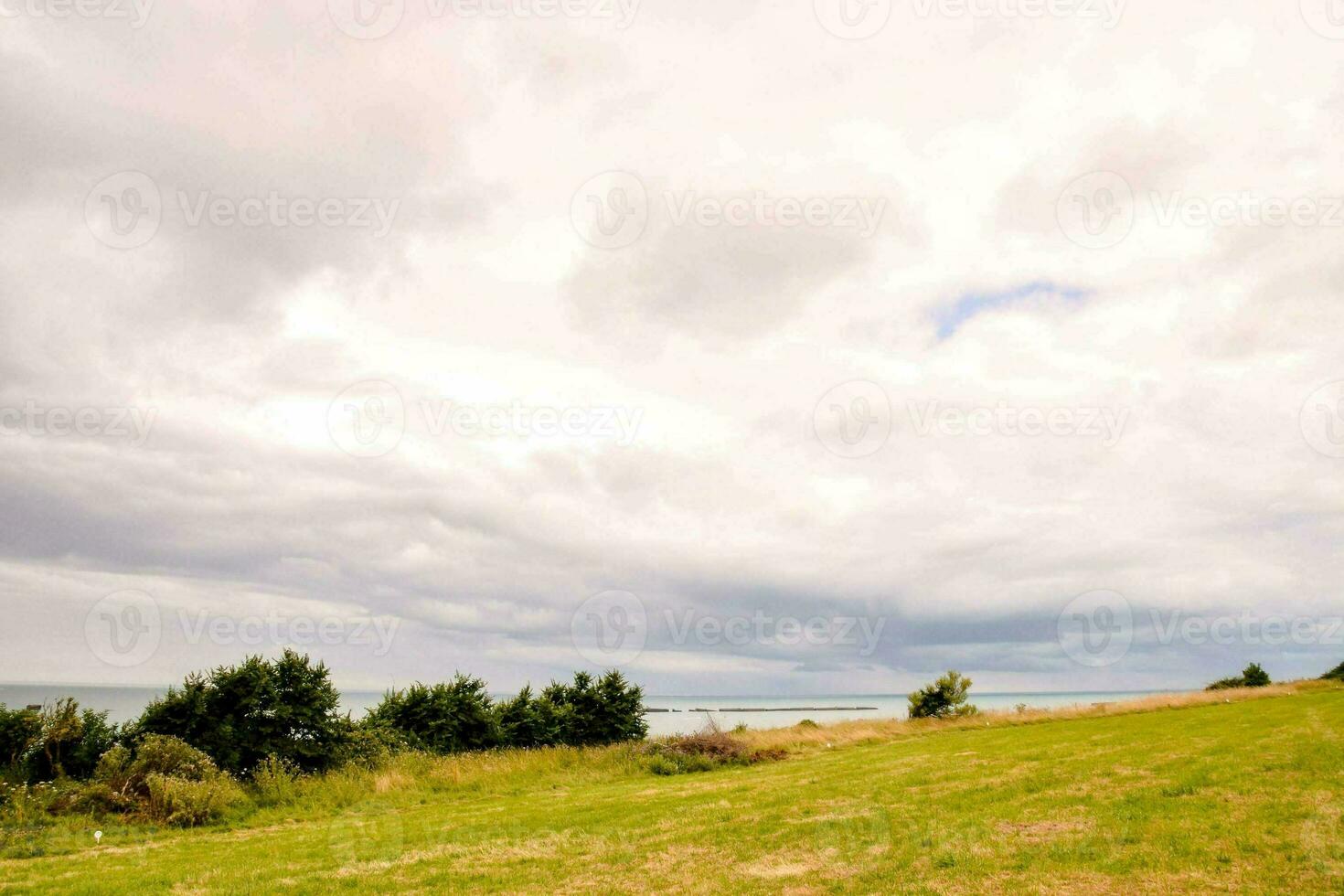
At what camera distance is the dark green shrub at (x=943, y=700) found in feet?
173

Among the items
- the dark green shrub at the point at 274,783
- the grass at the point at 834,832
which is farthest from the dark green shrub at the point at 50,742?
the grass at the point at 834,832

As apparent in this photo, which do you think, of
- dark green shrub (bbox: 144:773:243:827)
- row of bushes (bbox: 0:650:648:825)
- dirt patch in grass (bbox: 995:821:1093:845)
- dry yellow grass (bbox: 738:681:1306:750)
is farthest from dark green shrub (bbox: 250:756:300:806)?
dirt patch in grass (bbox: 995:821:1093:845)

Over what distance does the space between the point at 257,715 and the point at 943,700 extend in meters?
42.5

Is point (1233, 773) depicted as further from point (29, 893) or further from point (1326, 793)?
point (29, 893)

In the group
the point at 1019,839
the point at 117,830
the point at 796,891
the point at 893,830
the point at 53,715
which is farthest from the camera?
the point at 53,715

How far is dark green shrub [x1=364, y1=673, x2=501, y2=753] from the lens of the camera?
116 feet

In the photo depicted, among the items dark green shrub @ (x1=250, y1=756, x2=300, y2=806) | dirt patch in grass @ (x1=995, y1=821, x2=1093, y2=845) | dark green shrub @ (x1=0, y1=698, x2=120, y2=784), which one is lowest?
dark green shrub @ (x1=250, y1=756, x2=300, y2=806)

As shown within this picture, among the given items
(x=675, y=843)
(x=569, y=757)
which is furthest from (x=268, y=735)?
(x=675, y=843)

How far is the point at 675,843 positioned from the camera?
53.9 feet

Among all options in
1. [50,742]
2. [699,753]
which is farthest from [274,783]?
[699,753]

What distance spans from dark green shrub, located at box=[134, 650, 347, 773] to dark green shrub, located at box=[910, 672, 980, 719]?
3828 centimetres

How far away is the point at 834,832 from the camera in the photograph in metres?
16.1

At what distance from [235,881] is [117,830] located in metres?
9.20

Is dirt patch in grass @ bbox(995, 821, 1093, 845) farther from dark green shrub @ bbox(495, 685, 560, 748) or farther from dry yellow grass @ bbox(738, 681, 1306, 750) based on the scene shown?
dark green shrub @ bbox(495, 685, 560, 748)
